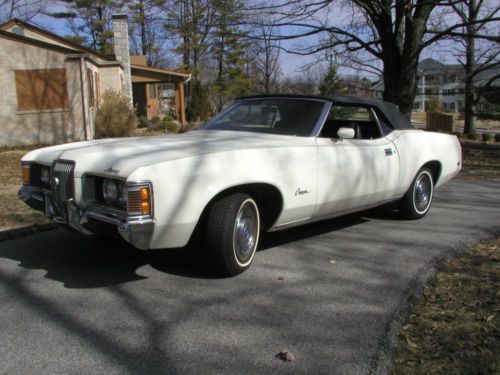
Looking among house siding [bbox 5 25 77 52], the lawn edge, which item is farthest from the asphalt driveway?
house siding [bbox 5 25 77 52]

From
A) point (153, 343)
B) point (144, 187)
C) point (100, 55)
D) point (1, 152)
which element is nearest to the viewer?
point (153, 343)

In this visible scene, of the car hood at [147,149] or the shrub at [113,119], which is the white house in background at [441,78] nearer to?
the shrub at [113,119]

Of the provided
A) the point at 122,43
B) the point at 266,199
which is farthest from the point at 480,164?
the point at 122,43

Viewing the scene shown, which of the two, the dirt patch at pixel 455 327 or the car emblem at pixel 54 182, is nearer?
the dirt patch at pixel 455 327

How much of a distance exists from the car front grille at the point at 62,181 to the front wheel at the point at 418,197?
3.95 m

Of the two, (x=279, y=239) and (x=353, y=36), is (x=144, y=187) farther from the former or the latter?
(x=353, y=36)

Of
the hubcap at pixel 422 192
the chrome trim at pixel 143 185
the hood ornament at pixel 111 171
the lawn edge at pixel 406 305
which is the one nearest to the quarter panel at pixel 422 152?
the hubcap at pixel 422 192

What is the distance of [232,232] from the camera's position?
405cm

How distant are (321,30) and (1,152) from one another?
32.0 ft

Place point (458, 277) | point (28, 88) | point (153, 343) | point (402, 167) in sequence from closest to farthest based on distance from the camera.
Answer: point (153, 343) < point (458, 277) < point (402, 167) < point (28, 88)

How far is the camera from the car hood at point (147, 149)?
379 centimetres

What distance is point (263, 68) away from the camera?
137 feet

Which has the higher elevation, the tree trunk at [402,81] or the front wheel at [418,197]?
the tree trunk at [402,81]

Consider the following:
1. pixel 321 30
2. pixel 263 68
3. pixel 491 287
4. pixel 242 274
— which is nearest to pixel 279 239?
pixel 242 274
